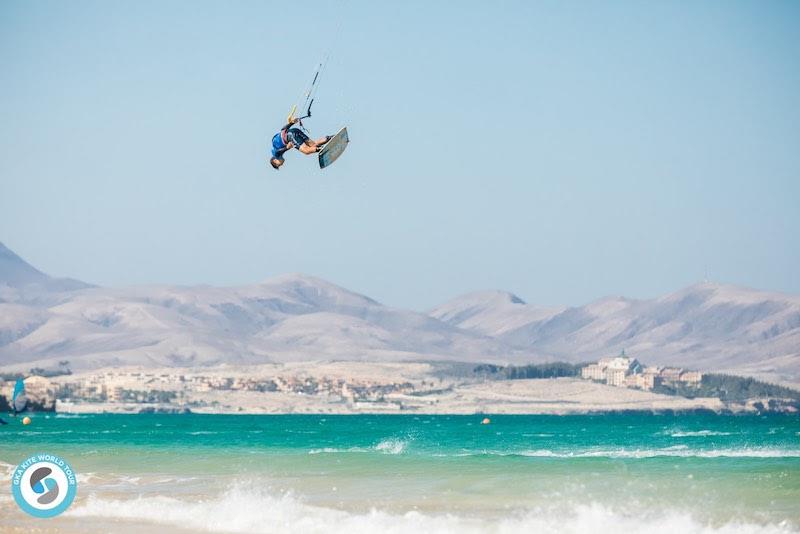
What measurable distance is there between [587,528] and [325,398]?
125 metres

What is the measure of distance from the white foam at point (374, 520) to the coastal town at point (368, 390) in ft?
349

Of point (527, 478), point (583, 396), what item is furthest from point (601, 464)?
point (583, 396)

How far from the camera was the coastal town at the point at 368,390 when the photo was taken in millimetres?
145250

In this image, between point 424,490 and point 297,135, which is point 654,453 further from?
point 297,135

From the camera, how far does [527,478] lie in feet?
122

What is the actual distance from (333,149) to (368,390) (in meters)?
135

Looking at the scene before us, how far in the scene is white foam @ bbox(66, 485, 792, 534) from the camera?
2794cm

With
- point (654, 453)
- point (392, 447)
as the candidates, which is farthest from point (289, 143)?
point (392, 447)

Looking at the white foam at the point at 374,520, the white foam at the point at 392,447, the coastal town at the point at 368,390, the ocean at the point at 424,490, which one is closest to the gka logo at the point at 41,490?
the ocean at the point at 424,490

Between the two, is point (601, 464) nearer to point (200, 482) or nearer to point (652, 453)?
point (652, 453)

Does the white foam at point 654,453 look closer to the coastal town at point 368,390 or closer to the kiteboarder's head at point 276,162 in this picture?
the kiteboarder's head at point 276,162

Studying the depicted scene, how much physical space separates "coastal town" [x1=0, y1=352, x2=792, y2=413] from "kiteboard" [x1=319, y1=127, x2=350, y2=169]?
11625cm

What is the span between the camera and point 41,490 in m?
29.0

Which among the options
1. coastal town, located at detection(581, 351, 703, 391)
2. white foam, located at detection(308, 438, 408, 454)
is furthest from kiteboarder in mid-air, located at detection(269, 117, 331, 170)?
coastal town, located at detection(581, 351, 703, 391)
